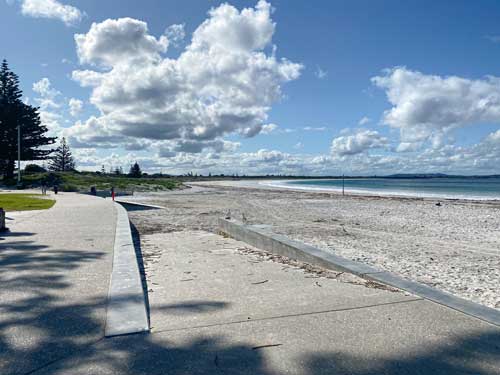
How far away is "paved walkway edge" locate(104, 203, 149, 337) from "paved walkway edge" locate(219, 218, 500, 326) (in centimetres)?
256

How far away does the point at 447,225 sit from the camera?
14.2 meters

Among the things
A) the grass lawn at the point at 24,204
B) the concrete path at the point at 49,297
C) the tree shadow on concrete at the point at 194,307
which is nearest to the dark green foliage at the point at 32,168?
the grass lawn at the point at 24,204

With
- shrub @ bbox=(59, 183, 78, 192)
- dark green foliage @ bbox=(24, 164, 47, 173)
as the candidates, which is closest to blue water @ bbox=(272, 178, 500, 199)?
shrub @ bbox=(59, 183, 78, 192)

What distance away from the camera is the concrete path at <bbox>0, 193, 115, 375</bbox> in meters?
2.67

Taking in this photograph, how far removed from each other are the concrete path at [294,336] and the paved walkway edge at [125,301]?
0.44 feet

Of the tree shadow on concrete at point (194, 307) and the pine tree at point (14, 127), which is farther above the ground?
the pine tree at point (14, 127)

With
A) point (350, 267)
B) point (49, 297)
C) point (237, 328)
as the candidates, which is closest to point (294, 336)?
point (237, 328)

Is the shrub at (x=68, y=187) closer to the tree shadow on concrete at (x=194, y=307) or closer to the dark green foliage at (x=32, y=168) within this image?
the dark green foliage at (x=32, y=168)

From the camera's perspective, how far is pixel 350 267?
491 cm

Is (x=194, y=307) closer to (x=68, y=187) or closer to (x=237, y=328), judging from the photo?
(x=237, y=328)

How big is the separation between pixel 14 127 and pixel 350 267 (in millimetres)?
51303

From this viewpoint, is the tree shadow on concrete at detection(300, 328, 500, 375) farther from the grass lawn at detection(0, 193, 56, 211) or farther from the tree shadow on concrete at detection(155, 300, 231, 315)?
the grass lawn at detection(0, 193, 56, 211)

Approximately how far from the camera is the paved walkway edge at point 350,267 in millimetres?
3418

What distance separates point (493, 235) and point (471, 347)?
10417mm
